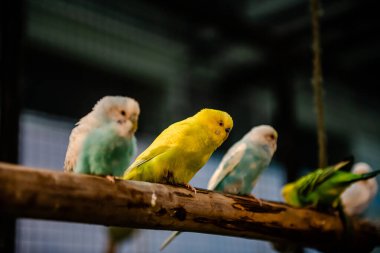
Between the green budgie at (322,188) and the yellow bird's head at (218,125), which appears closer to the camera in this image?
the yellow bird's head at (218,125)

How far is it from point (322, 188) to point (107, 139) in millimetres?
758

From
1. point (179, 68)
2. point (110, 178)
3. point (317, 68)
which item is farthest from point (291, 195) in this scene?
point (179, 68)

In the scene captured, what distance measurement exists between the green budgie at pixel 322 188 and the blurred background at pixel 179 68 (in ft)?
1.83

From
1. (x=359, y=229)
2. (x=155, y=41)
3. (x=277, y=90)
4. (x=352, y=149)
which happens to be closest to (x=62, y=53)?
(x=155, y=41)

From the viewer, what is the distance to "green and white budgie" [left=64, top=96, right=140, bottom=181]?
0.89 m

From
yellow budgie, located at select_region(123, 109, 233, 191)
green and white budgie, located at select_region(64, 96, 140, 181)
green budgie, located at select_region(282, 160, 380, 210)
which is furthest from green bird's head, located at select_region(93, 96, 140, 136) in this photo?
green budgie, located at select_region(282, 160, 380, 210)

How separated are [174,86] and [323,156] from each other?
5.46ft

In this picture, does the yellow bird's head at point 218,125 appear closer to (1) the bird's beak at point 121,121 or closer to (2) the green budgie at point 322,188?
(1) the bird's beak at point 121,121

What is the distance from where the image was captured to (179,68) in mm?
3008

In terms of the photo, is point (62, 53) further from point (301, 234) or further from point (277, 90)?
point (301, 234)

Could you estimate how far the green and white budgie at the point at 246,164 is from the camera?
1419 millimetres

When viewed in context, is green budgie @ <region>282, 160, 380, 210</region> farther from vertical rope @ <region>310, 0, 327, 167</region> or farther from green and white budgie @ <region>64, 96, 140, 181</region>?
green and white budgie @ <region>64, 96, 140, 181</region>

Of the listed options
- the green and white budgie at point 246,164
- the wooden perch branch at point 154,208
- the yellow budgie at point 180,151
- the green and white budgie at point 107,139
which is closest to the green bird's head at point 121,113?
the green and white budgie at point 107,139

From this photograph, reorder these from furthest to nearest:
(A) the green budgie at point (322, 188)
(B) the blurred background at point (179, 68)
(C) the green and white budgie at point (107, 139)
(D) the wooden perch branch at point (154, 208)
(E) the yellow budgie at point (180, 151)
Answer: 1. (B) the blurred background at point (179, 68)
2. (A) the green budgie at point (322, 188)
3. (E) the yellow budgie at point (180, 151)
4. (C) the green and white budgie at point (107, 139)
5. (D) the wooden perch branch at point (154, 208)
